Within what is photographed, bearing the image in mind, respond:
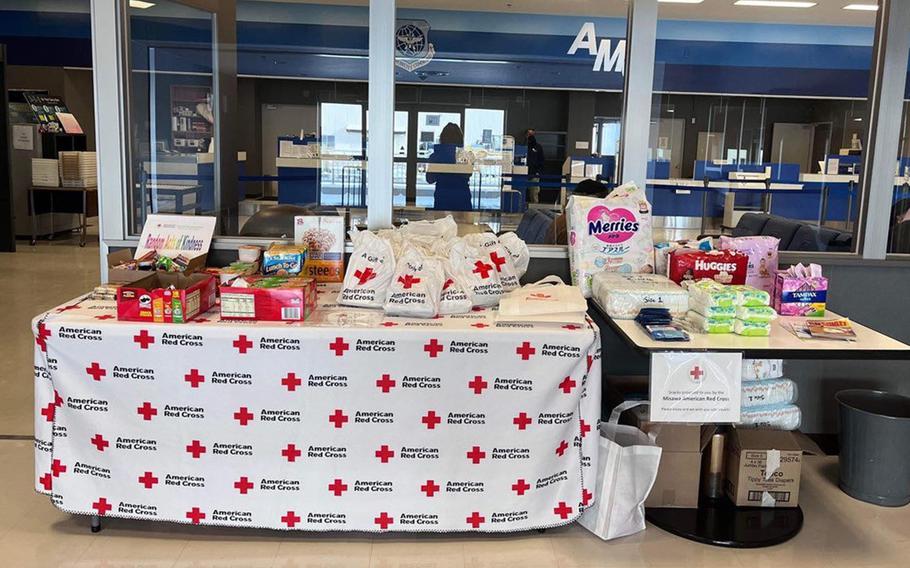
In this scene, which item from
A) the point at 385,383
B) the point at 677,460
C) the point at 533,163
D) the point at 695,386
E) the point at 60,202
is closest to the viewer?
the point at 695,386

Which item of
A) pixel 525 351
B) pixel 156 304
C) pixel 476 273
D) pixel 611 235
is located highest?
pixel 611 235

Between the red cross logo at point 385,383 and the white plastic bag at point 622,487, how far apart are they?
0.81 metres

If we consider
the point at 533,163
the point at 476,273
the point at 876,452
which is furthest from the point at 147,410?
the point at 533,163

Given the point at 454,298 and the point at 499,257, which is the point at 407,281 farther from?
the point at 499,257

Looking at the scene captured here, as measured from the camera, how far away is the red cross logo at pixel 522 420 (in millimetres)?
2766

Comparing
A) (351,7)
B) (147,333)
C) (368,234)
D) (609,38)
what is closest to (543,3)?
(609,38)

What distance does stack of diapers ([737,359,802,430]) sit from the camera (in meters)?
3.14

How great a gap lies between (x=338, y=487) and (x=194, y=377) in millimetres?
650

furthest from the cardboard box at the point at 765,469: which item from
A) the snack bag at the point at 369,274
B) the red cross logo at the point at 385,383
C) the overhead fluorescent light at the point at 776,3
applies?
the overhead fluorescent light at the point at 776,3

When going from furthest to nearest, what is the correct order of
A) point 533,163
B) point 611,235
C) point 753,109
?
point 753,109 → point 533,163 → point 611,235

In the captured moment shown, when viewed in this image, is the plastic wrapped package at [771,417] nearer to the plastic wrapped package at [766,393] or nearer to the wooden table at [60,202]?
the plastic wrapped package at [766,393]

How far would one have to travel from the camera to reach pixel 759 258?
337 cm

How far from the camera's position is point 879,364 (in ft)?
12.7

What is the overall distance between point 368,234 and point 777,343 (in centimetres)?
160
